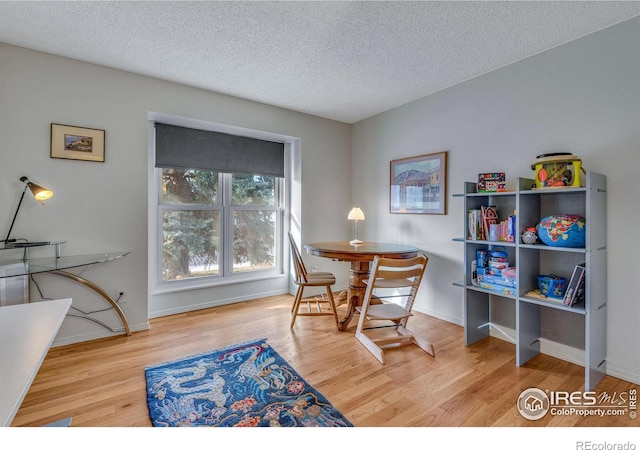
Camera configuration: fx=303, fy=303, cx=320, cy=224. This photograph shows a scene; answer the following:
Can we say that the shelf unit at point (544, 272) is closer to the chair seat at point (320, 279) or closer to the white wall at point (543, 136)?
the white wall at point (543, 136)

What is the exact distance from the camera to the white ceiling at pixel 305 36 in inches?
76.4

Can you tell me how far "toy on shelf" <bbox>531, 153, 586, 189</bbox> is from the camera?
2004 millimetres

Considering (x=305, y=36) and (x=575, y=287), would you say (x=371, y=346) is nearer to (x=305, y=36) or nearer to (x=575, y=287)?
(x=575, y=287)

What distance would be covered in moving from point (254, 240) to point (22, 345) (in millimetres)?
2984

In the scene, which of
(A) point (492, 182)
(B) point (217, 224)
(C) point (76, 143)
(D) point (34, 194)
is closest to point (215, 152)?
(B) point (217, 224)

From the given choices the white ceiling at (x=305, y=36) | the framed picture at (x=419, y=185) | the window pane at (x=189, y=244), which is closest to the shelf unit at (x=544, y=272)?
the framed picture at (x=419, y=185)

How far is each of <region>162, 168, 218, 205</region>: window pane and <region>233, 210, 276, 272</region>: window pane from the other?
40cm

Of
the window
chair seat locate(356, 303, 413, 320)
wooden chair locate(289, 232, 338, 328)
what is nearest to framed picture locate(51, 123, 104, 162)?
the window

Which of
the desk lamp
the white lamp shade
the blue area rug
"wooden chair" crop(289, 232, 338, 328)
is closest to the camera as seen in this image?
the blue area rug

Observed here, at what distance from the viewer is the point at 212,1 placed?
1875mm

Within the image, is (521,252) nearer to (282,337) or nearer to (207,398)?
(282,337)

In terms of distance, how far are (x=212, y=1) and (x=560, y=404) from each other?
3.22 metres

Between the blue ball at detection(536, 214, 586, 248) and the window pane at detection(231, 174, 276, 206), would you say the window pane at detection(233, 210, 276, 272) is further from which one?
the blue ball at detection(536, 214, 586, 248)

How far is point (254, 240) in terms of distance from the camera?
3955 mm
